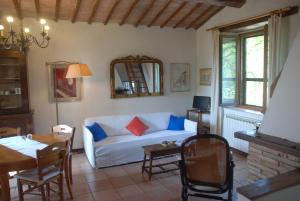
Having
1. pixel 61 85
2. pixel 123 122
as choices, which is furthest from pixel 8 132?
pixel 123 122

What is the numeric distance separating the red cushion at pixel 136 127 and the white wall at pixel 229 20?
196cm

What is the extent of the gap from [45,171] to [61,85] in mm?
2629

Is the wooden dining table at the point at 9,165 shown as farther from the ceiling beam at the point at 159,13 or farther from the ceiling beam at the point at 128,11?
the ceiling beam at the point at 159,13

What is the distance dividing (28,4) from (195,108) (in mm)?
4223

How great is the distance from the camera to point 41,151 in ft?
8.87

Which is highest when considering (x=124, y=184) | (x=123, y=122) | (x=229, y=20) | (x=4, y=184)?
(x=229, y=20)

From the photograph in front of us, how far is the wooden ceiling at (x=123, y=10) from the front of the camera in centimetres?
459

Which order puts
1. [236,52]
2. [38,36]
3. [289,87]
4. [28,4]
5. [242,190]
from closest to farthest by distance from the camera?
[242,190]
[289,87]
[28,4]
[38,36]
[236,52]

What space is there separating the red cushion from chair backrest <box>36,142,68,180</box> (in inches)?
81.2

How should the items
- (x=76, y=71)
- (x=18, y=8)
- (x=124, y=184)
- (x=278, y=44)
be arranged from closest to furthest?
(x=124, y=184)
(x=278, y=44)
(x=18, y=8)
(x=76, y=71)

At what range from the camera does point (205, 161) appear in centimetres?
269

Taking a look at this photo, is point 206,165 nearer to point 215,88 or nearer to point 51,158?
point 51,158

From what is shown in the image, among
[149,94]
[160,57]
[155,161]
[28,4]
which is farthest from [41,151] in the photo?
[160,57]

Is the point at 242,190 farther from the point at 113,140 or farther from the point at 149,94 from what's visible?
the point at 149,94
